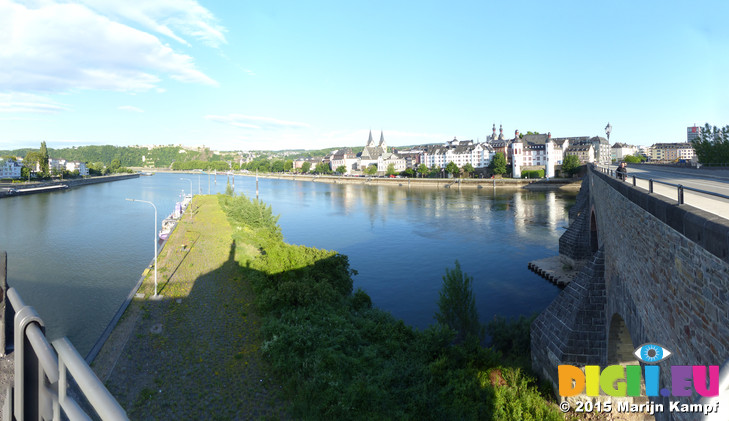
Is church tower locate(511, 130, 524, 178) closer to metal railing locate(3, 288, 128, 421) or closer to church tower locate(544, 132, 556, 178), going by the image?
church tower locate(544, 132, 556, 178)

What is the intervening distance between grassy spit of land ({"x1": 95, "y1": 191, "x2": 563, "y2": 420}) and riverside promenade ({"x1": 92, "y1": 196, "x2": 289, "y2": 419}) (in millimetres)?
46

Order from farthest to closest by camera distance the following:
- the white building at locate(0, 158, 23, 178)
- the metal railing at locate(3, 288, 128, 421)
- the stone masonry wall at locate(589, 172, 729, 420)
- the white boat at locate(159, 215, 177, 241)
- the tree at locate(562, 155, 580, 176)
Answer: the white building at locate(0, 158, 23, 178) → the tree at locate(562, 155, 580, 176) → the white boat at locate(159, 215, 177, 241) → the stone masonry wall at locate(589, 172, 729, 420) → the metal railing at locate(3, 288, 128, 421)

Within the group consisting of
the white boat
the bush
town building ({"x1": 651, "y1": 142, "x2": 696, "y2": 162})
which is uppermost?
town building ({"x1": 651, "y1": 142, "x2": 696, "y2": 162})

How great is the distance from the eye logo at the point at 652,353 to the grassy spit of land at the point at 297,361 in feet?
19.4

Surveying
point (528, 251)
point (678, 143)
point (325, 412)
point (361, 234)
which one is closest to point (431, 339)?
point (325, 412)

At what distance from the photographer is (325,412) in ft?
39.0

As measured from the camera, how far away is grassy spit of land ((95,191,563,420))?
12648 millimetres

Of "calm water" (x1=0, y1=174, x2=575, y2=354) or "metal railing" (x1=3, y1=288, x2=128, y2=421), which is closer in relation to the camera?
"metal railing" (x1=3, y1=288, x2=128, y2=421)

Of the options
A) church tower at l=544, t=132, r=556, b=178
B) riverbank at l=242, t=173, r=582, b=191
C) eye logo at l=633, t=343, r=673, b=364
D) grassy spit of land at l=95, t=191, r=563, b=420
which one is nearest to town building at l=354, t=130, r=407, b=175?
riverbank at l=242, t=173, r=582, b=191

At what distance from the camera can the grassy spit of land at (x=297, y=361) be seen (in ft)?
41.5

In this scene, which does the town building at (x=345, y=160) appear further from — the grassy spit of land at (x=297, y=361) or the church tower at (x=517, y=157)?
the grassy spit of land at (x=297, y=361)

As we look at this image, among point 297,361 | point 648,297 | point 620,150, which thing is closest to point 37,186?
point 297,361
